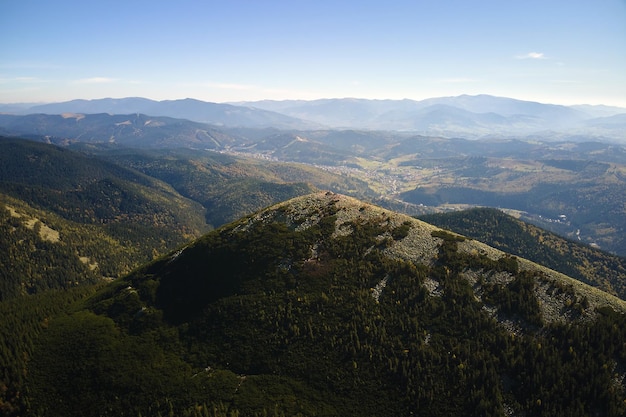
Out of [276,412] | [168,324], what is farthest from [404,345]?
[168,324]

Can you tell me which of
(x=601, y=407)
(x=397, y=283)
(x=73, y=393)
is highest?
(x=397, y=283)

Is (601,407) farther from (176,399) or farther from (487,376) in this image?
(176,399)

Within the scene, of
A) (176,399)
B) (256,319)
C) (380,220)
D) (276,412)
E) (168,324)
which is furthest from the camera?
(380,220)

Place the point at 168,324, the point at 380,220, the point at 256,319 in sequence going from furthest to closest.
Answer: the point at 380,220 → the point at 168,324 → the point at 256,319

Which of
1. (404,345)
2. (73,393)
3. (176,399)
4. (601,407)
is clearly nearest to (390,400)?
(404,345)

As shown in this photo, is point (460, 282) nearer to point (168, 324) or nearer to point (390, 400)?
point (390, 400)

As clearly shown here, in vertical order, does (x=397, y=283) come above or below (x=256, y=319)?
above

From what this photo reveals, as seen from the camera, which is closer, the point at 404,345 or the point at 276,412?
the point at 276,412
